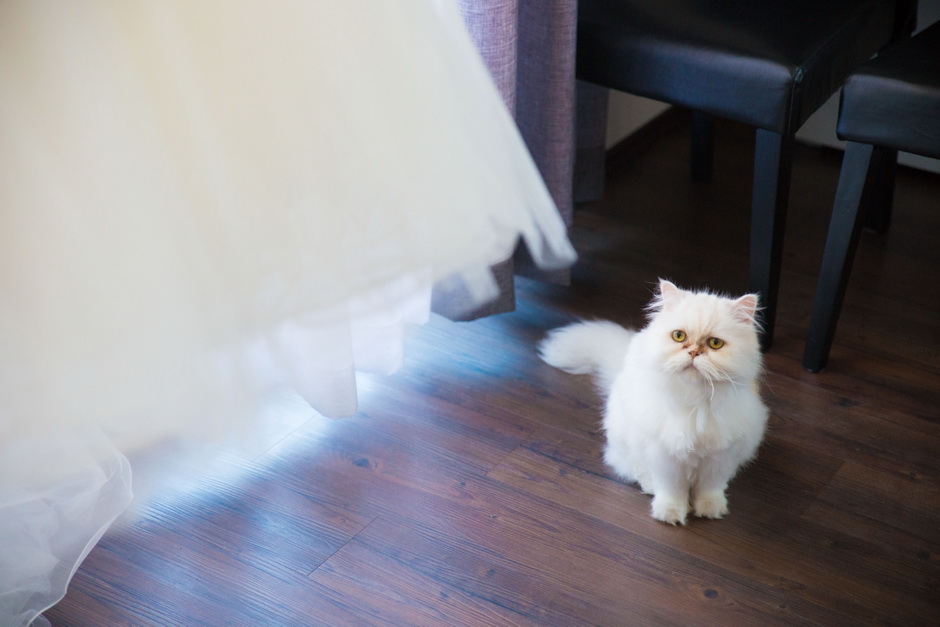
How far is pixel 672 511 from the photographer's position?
47.3 inches

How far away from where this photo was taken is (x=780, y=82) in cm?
129

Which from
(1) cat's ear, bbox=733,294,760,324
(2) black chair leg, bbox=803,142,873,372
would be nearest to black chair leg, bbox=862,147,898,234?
(2) black chair leg, bbox=803,142,873,372

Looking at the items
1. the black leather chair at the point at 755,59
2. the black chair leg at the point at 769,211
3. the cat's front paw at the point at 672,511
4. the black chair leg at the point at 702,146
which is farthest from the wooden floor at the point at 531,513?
the black chair leg at the point at 702,146

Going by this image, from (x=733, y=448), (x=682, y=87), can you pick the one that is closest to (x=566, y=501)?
(x=733, y=448)

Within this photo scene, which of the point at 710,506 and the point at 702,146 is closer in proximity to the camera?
the point at 710,506

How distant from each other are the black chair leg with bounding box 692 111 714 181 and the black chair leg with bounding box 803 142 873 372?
67 centimetres

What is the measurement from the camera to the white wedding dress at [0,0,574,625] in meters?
1.02

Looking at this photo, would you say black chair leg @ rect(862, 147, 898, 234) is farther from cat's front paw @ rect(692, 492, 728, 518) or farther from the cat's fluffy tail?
cat's front paw @ rect(692, 492, 728, 518)

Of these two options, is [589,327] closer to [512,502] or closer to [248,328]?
[512,502]

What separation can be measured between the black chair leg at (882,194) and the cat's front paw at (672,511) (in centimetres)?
86

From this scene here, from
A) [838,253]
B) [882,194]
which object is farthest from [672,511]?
[882,194]

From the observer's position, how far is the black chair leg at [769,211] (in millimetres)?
1362

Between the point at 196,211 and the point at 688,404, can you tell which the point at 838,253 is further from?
the point at 196,211

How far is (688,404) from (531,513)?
0.83ft
